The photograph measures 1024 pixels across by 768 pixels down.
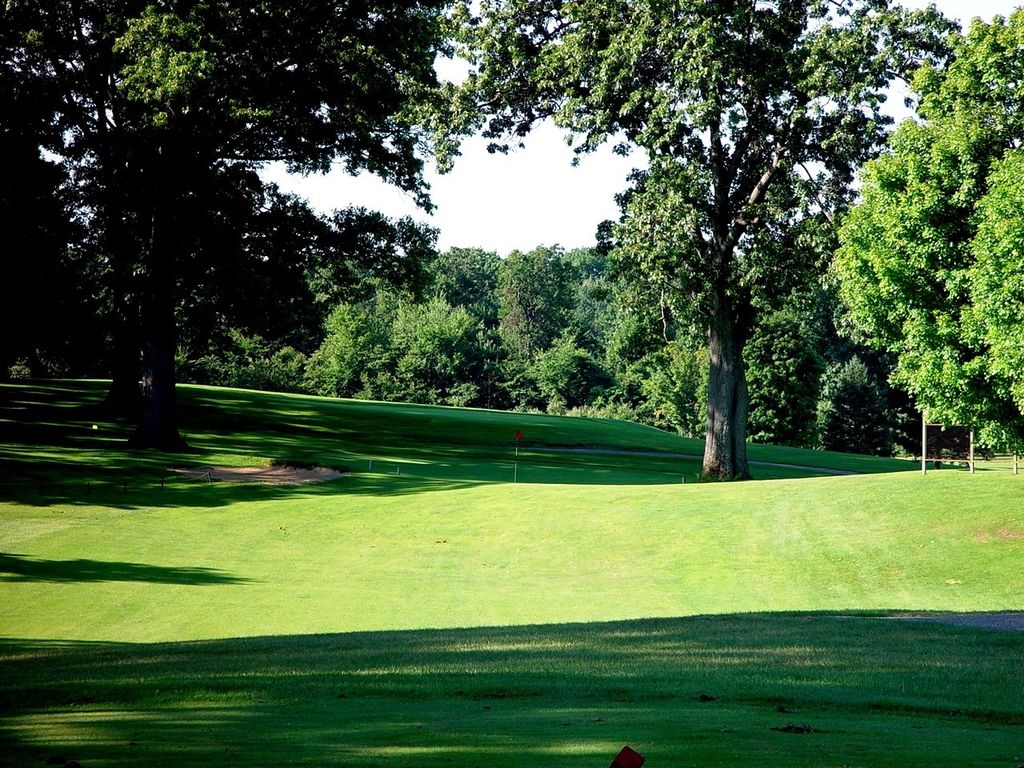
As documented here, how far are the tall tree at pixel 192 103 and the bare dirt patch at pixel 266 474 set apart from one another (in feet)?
14.5

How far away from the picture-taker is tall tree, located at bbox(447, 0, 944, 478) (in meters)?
32.8

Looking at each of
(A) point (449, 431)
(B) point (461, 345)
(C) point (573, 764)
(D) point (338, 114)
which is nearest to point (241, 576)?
(C) point (573, 764)

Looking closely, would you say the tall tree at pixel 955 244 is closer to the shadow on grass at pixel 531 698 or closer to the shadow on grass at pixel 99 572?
the shadow on grass at pixel 531 698

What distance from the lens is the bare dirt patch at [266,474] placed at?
34438 millimetres

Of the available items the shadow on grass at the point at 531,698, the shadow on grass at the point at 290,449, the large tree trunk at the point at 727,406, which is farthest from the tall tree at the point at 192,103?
the shadow on grass at the point at 531,698

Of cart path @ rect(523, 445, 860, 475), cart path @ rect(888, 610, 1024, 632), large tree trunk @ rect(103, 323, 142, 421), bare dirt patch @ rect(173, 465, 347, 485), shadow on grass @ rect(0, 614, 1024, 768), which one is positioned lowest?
cart path @ rect(523, 445, 860, 475)

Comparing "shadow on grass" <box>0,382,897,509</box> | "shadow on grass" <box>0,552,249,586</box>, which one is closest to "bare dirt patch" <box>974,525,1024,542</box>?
"shadow on grass" <box>0,552,249,586</box>

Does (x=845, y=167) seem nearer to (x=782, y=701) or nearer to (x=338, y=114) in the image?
(x=338, y=114)

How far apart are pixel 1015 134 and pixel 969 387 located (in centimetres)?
633

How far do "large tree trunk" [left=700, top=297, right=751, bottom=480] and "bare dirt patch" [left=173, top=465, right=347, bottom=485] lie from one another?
1352 cm

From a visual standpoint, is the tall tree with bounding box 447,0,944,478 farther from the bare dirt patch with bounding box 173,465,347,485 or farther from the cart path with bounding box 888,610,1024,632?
the cart path with bounding box 888,610,1024,632

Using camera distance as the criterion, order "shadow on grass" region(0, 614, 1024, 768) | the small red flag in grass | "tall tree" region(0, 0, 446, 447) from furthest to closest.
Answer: "tall tree" region(0, 0, 446, 447) < "shadow on grass" region(0, 614, 1024, 768) < the small red flag in grass

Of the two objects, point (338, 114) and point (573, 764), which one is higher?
point (338, 114)

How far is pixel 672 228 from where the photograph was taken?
34.6m
